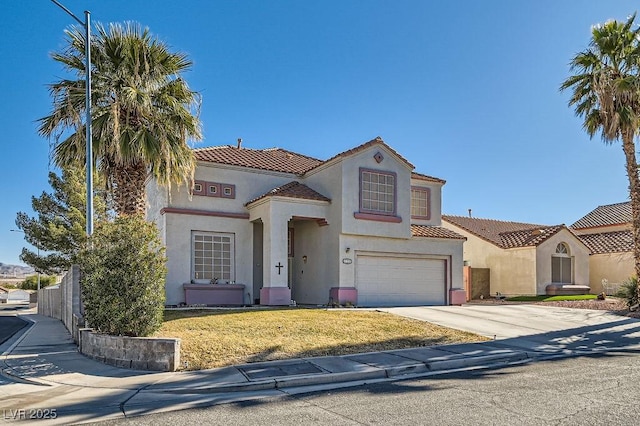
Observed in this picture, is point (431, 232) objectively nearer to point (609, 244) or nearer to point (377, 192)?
point (377, 192)

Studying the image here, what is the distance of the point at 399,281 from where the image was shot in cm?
2205

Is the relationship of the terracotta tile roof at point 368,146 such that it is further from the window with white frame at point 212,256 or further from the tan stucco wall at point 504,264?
the tan stucco wall at point 504,264

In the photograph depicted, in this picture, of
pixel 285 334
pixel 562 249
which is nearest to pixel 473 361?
pixel 285 334

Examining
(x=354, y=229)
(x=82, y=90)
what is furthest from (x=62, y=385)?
(x=354, y=229)

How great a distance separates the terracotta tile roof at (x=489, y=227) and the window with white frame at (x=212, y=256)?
16.2 m

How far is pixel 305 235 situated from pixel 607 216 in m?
23.0

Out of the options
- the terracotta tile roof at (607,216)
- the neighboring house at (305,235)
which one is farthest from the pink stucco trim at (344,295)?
the terracotta tile roof at (607,216)

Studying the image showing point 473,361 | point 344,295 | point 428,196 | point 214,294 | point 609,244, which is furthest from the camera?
point 609,244

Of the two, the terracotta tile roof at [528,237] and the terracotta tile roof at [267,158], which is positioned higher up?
the terracotta tile roof at [267,158]

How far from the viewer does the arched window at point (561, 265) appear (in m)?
A: 28.1

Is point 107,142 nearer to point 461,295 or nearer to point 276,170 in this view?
point 276,170

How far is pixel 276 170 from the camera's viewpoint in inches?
891

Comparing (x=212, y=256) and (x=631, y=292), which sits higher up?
(x=212, y=256)

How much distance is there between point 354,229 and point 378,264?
2.17 meters
